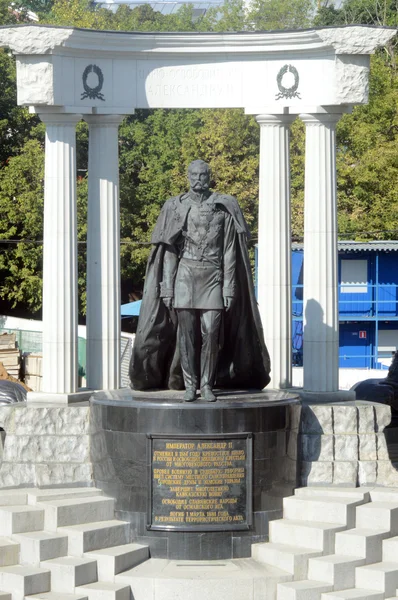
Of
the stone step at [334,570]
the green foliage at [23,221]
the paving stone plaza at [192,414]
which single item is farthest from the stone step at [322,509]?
the green foliage at [23,221]

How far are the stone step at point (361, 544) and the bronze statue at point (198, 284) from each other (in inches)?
119

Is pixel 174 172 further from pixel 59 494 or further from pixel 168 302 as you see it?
pixel 59 494

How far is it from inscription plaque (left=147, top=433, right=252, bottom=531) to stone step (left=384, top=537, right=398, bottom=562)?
2135 millimetres

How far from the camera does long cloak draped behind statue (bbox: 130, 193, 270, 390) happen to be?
75.0ft

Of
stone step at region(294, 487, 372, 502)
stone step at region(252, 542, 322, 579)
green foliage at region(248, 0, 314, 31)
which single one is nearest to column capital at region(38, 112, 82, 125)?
stone step at region(294, 487, 372, 502)

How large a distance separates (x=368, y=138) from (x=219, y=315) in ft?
125

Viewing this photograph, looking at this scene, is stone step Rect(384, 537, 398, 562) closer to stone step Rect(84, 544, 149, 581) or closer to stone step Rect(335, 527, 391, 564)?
stone step Rect(335, 527, 391, 564)

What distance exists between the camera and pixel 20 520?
21578 millimetres

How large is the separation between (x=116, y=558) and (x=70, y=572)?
756 millimetres

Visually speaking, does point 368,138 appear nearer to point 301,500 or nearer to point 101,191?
point 101,191

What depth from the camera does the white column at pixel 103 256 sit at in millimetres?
27125

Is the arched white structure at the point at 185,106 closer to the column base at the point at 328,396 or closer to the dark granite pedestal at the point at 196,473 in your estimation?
the column base at the point at 328,396

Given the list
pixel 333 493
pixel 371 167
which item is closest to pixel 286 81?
pixel 333 493

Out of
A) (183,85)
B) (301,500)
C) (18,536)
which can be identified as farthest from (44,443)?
(183,85)
